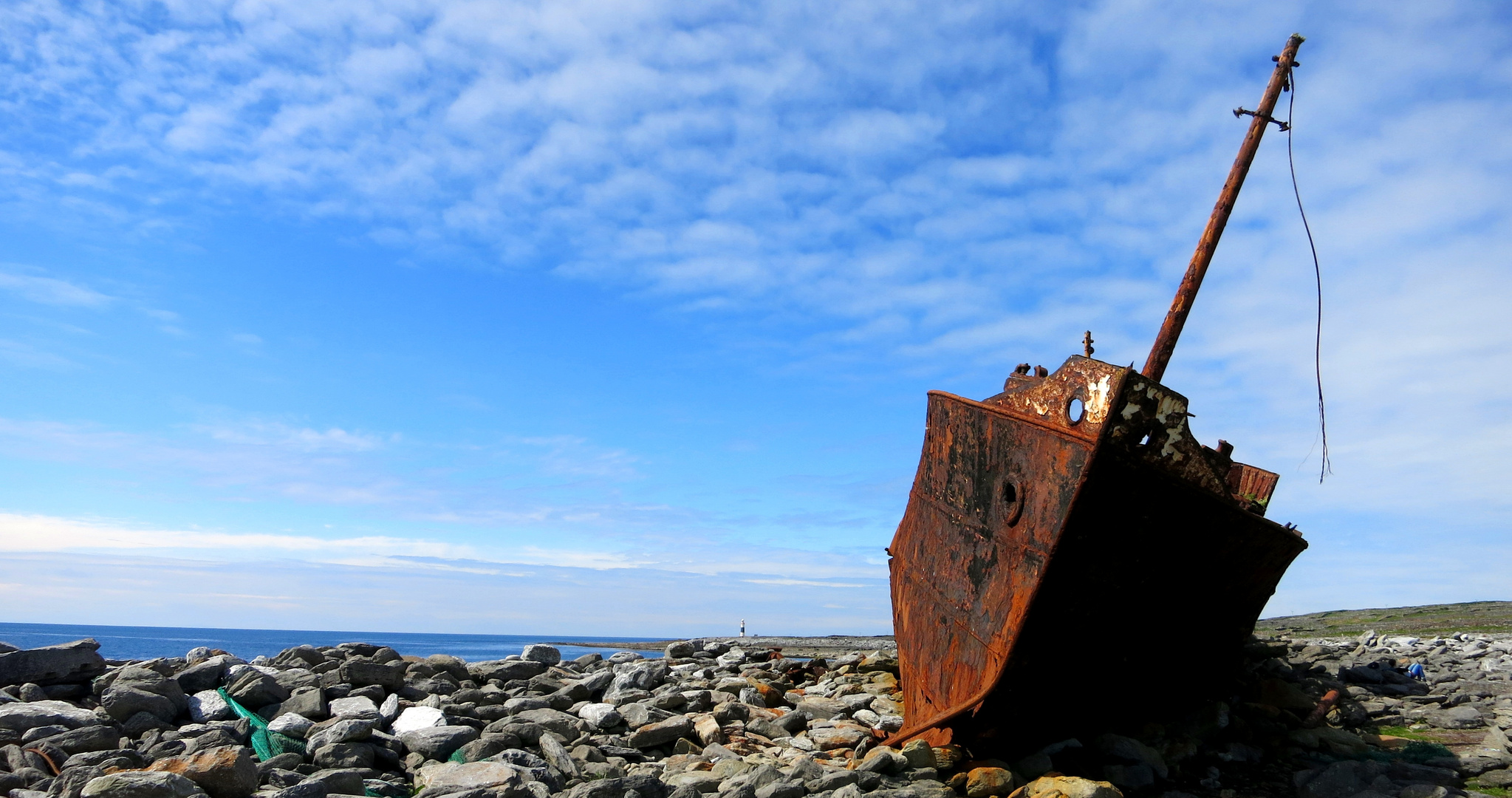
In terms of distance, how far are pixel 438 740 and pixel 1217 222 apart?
643cm

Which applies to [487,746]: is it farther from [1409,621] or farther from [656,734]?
[1409,621]

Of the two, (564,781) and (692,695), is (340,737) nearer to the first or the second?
(564,781)

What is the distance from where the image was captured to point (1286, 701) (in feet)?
24.4

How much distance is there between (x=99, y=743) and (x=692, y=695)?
4.20m

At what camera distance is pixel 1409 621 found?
80.8 ft

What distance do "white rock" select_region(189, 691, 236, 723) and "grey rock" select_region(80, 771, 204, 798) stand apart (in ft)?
6.89

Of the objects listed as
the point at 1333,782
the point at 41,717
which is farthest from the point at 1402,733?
the point at 41,717

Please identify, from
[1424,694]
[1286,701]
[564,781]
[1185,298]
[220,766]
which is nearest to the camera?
[220,766]

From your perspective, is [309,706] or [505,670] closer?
[309,706]

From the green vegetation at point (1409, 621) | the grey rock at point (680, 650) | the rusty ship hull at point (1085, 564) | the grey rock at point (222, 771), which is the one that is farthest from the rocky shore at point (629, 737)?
the green vegetation at point (1409, 621)

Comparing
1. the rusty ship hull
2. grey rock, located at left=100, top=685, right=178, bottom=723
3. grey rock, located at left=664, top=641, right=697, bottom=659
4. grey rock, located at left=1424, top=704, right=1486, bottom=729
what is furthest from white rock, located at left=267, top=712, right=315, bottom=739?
grey rock, located at left=1424, top=704, right=1486, bottom=729

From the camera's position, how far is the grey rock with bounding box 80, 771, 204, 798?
14.1ft

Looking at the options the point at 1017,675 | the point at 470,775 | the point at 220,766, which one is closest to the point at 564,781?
the point at 470,775

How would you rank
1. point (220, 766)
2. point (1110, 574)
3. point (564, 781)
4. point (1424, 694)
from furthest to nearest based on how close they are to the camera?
1. point (1424, 694)
2. point (564, 781)
3. point (1110, 574)
4. point (220, 766)
